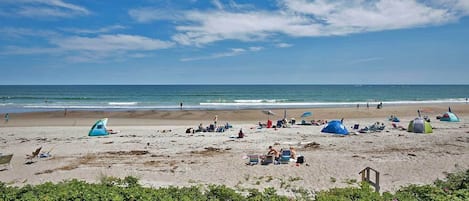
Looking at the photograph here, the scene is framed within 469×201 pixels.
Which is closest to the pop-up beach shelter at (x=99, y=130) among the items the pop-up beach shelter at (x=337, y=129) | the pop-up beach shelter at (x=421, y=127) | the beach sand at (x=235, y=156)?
the beach sand at (x=235, y=156)

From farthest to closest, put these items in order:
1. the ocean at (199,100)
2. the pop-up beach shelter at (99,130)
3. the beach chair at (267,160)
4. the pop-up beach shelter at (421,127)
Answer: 1. the ocean at (199,100)
2. the pop-up beach shelter at (99,130)
3. the pop-up beach shelter at (421,127)
4. the beach chair at (267,160)

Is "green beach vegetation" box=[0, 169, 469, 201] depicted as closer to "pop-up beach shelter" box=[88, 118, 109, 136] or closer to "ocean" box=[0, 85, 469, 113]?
"pop-up beach shelter" box=[88, 118, 109, 136]

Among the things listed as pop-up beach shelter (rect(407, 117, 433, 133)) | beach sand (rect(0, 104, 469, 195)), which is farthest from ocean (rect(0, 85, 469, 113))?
pop-up beach shelter (rect(407, 117, 433, 133))

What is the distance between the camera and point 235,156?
15.1 meters

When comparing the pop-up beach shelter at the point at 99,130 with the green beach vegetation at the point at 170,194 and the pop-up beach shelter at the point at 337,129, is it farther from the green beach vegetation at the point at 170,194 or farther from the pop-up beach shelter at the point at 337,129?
the green beach vegetation at the point at 170,194

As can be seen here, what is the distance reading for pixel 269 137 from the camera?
20453 millimetres

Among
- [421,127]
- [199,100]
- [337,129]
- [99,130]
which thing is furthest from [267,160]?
[199,100]

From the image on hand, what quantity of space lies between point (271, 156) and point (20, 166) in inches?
399

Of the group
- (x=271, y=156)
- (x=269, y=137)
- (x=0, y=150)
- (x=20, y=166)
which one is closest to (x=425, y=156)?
(x=271, y=156)

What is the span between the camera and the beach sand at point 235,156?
38.8ft

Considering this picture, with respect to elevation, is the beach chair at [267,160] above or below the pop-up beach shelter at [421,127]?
below

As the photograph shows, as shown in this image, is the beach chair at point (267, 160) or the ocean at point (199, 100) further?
the ocean at point (199, 100)

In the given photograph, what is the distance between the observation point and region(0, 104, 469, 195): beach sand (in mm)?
11820

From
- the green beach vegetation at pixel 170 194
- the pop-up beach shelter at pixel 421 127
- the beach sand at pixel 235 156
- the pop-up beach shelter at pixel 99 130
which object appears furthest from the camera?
the pop-up beach shelter at pixel 99 130
